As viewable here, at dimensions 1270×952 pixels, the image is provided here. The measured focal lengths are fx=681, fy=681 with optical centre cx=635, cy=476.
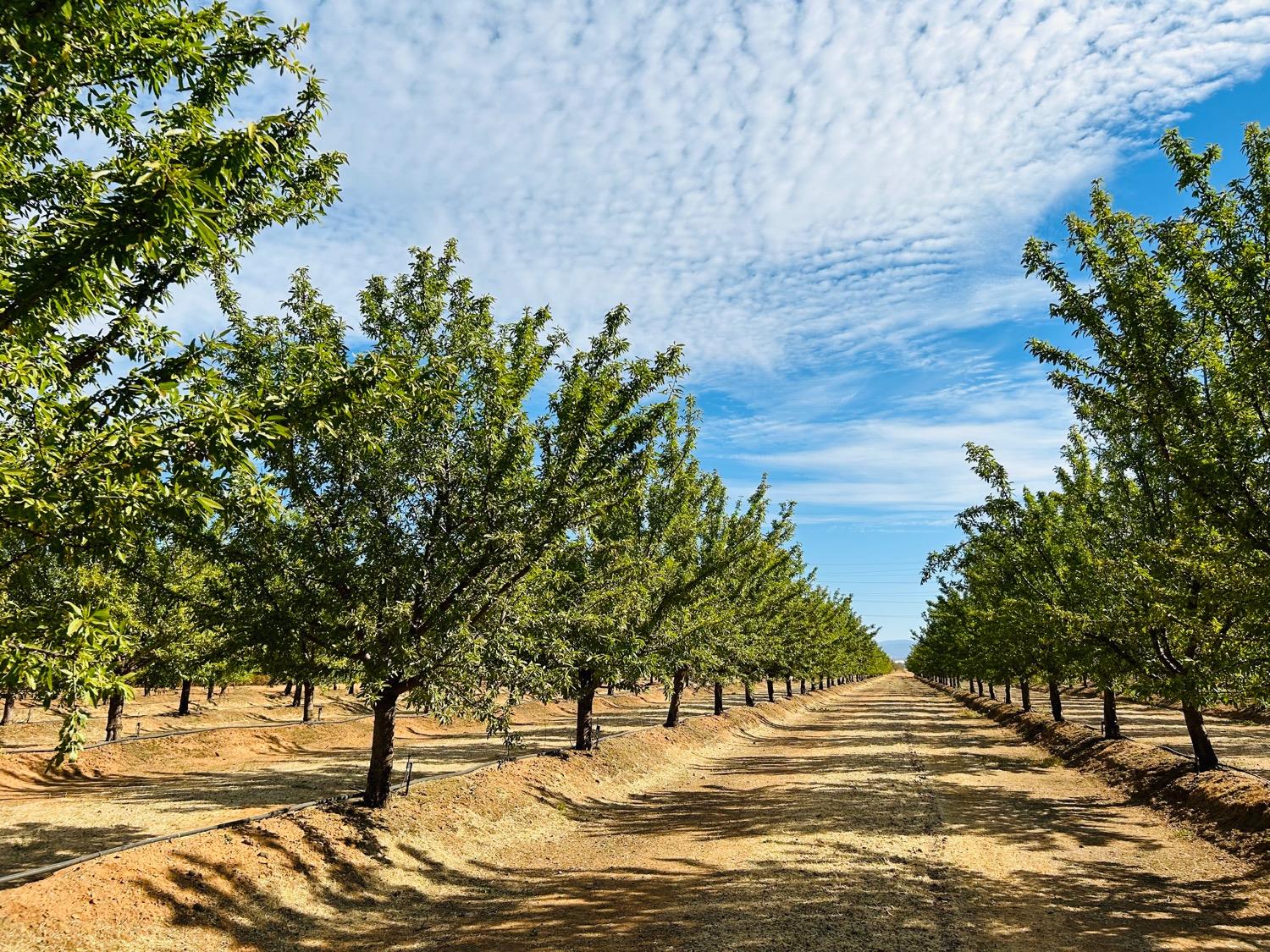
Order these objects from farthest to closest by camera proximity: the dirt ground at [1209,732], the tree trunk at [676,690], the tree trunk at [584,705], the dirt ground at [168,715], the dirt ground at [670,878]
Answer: the tree trunk at [676,690], the dirt ground at [168,715], the dirt ground at [1209,732], the tree trunk at [584,705], the dirt ground at [670,878]

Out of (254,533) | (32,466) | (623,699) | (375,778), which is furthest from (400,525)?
(623,699)

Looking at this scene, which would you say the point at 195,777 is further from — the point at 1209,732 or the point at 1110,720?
the point at 1209,732

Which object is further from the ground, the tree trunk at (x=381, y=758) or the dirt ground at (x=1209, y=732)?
the tree trunk at (x=381, y=758)

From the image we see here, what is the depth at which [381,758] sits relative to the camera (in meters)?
14.2

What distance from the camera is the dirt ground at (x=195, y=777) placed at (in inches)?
584

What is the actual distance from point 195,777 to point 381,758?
14744 millimetres

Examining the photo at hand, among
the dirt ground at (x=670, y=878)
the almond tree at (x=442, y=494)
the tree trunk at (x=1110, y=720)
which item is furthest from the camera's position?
the tree trunk at (x=1110, y=720)

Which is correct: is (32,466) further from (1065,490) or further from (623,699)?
(623,699)

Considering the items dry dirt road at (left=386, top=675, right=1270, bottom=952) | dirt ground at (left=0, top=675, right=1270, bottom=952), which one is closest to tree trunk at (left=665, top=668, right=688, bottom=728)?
dry dirt road at (left=386, top=675, right=1270, bottom=952)

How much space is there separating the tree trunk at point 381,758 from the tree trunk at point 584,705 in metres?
7.83

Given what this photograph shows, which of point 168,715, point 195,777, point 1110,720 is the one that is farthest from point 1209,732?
point 168,715

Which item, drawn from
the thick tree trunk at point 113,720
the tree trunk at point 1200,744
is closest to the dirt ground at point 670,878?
the tree trunk at point 1200,744

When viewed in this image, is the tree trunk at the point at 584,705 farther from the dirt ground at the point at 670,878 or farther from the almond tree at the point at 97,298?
the almond tree at the point at 97,298

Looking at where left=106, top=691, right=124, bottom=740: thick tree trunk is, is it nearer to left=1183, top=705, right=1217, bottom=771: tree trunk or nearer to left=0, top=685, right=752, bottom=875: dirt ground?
left=0, top=685, right=752, bottom=875: dirt ground
